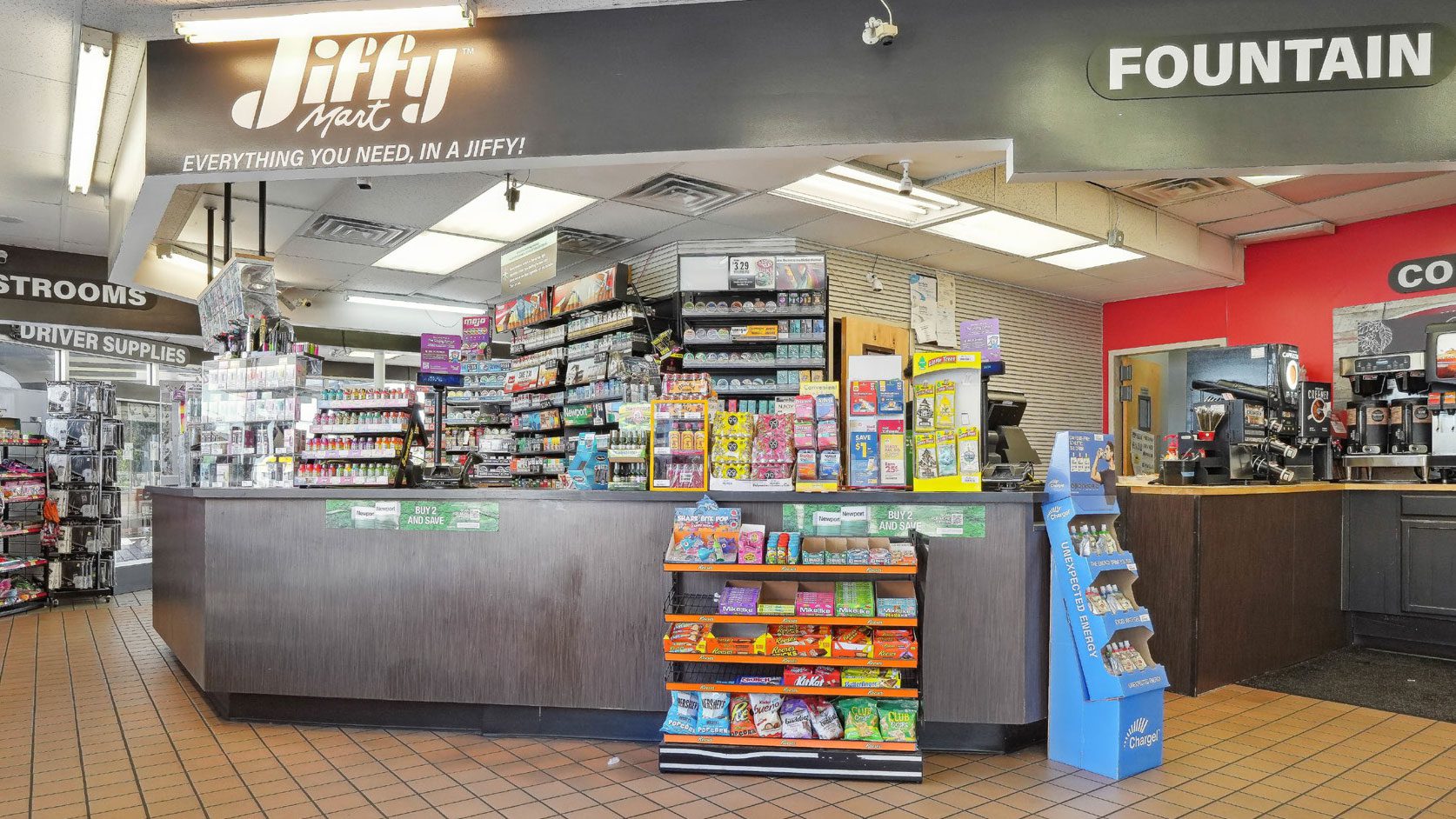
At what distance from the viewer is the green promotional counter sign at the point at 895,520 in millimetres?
3803

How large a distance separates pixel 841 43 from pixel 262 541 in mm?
3563

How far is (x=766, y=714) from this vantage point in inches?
138

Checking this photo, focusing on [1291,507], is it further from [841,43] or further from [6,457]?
[6,457]

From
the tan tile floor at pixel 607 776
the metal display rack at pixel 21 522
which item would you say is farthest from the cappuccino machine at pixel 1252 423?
the metal display rack at pixel 21 522

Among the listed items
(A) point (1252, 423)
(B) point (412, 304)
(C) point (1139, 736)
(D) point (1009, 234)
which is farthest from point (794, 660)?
(B) point (412, 304)

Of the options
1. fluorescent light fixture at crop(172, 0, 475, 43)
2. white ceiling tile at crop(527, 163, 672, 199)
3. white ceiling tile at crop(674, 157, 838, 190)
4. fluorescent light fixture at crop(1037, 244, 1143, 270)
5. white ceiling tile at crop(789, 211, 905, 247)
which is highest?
white ceiling tile at crop(527, 163, 672, 199)

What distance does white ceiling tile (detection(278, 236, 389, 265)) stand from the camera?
836cm

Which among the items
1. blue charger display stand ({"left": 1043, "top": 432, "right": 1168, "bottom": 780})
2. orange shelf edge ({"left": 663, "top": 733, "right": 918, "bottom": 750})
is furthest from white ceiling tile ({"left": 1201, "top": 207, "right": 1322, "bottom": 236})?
orange shelf edge ({"left": 663, "top": 733, "right": 918, "bottom": 750})

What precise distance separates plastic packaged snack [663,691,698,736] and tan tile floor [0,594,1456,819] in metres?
0.19

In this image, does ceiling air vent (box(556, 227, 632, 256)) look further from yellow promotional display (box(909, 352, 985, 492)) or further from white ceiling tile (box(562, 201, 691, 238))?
yellow promotional display (box(909, 352, 985, 492))

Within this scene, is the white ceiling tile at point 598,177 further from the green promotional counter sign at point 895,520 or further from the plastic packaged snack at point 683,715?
the plastic packaged snack at point 683,715

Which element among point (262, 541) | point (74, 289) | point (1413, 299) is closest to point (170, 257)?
point (74, 289)

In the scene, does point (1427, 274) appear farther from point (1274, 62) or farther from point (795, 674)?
point (795, 674)

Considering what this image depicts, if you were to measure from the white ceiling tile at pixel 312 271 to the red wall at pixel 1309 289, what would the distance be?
8.95 metres
